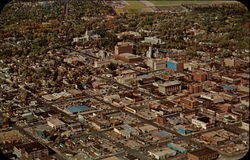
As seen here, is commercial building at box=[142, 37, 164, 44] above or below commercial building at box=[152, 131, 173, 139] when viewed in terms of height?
above

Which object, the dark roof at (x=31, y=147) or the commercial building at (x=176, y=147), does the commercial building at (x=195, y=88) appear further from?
the dark roof at (x=31, y=147)

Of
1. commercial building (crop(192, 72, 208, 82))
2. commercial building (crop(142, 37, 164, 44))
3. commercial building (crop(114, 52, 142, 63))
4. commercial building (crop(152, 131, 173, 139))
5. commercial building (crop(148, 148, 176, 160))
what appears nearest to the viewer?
commercial building (crop(148, 148, 176, 160))

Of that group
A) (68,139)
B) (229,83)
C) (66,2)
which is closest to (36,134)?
(68,139)

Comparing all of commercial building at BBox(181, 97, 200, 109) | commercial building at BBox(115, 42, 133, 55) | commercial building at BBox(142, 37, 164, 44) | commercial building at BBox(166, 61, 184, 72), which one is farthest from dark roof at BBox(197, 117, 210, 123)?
commercial building at BBox(142, 37, 164, 44)

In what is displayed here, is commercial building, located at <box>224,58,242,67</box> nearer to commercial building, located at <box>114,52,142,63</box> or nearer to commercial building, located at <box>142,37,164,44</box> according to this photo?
commercial building, located at <box>114,52,142,63</box>

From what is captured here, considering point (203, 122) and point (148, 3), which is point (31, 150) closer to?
point (203, 122)

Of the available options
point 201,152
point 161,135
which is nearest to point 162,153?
point 201,152
